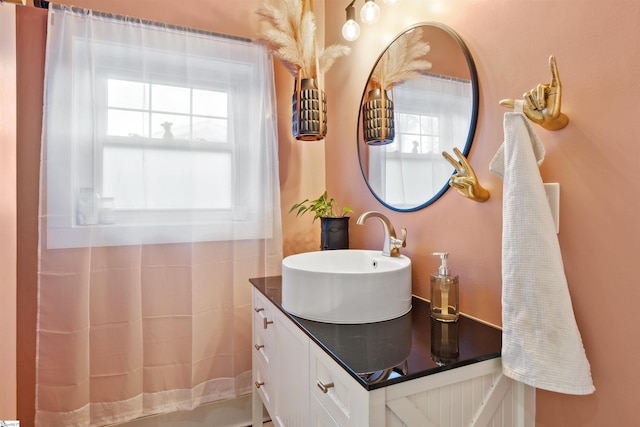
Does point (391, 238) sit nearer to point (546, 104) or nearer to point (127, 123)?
point (546, 104)

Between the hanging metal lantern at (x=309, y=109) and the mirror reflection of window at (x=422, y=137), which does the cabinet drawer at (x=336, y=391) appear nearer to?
the mirror reflection of window at (x=422, y=137)

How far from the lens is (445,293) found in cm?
93

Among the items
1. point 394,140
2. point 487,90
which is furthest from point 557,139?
point 394,140

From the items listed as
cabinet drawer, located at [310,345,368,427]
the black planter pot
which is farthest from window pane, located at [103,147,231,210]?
cabinet drawer, located at [310,345,368,427]

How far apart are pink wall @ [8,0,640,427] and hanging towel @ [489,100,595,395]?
8 cm

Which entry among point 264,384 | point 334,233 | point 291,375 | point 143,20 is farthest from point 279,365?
point 143,20

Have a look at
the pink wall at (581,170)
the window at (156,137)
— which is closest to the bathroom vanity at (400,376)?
the pink wall at (581,170)

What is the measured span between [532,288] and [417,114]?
0.70 m

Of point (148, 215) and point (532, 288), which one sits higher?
point (148, 215)

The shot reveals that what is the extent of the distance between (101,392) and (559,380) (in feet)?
5.55

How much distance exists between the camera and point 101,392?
1427mm

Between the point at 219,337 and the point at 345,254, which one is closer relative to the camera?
the point at 345,254

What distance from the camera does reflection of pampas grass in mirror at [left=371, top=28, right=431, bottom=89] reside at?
3.67ft

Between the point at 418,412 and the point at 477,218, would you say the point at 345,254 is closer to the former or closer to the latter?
the point at 477,218
